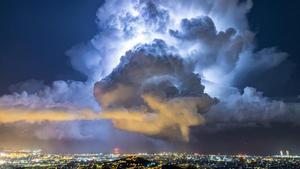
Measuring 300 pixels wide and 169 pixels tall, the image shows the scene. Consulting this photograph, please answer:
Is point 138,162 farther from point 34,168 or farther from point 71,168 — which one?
point 34,168

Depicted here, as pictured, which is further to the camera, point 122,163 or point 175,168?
point 122,163

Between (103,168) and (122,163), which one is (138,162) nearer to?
(122,163)

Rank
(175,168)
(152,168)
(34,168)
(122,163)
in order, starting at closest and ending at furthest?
(175,168) → (152,168) → (122,163) → (34,168)

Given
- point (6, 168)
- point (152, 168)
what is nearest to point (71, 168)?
point (6, 168)

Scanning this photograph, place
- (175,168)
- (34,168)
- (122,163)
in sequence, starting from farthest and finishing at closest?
(34,168) → (122,163) → (175,168)

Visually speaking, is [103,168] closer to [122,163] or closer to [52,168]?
[122,163]

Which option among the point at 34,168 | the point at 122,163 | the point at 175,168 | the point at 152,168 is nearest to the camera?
the point at 175,168

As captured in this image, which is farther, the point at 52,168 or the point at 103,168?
the point at 52,168

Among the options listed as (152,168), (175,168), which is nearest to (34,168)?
(152,168)
